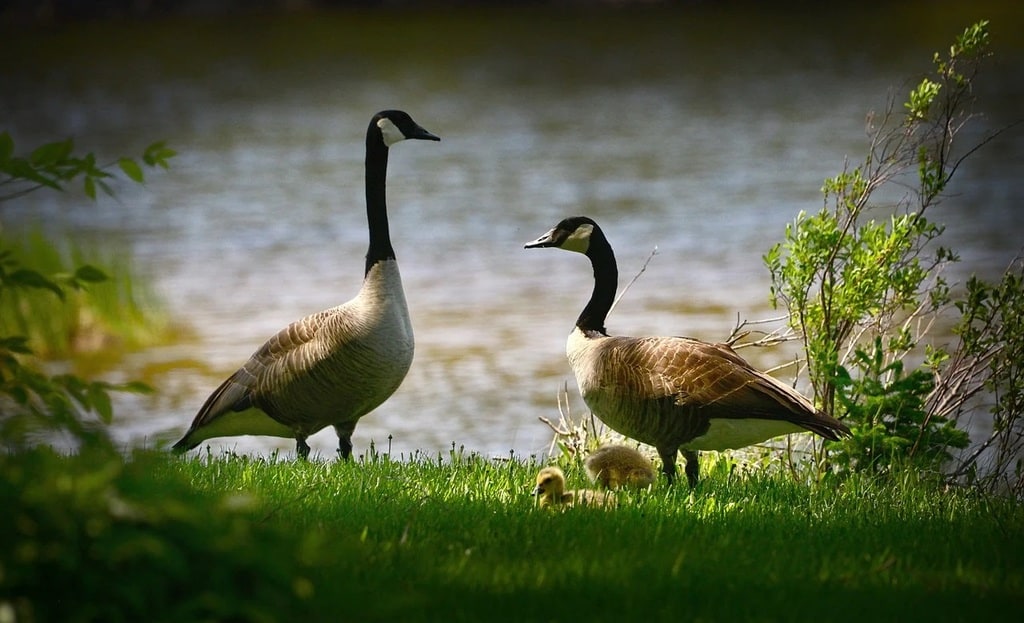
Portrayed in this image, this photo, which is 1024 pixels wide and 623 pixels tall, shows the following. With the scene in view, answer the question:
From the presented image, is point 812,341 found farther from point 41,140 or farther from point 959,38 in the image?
point 41,140

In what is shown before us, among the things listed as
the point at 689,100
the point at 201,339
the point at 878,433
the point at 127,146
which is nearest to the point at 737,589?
the point at 878,433

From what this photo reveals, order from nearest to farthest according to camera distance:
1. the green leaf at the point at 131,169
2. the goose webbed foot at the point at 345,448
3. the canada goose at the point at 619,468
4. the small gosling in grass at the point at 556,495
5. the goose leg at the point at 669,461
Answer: the green leaf at the point at 131,169 < the small gosling in grass at the point at 556,495 < the canada goose at the point at 619,468 < the goose leg at the point at 669,461 < the goose webbed foot at the point at 345,448

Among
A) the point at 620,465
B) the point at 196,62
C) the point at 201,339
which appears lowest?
the point at 620,465

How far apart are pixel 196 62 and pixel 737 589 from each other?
146ft

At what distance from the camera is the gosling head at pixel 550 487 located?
5.96 m

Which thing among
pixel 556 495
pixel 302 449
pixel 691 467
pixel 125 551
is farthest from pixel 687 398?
pixel 125 551

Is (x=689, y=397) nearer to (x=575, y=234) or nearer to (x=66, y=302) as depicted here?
(x=575, y=234)

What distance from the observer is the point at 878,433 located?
7559 mm

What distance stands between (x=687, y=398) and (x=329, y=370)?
2110 millimetres

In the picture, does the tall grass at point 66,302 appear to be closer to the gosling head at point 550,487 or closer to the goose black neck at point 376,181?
the gosling head at point 550,487

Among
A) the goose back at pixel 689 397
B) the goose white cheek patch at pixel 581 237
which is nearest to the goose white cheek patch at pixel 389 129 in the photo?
the goose white cheek patch at pixel 581 237

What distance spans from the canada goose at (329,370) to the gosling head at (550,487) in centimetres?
181

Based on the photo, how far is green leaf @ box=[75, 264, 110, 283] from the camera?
381cm

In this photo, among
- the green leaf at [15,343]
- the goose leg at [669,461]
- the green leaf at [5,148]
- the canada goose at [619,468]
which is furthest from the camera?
the goose leg at [669,461]
